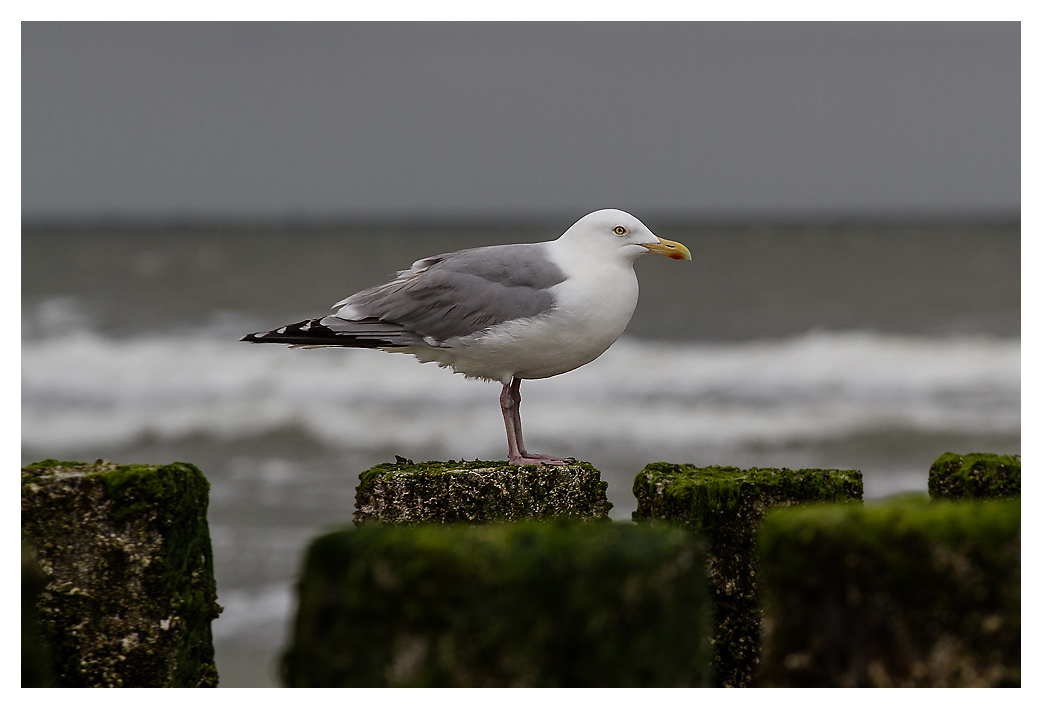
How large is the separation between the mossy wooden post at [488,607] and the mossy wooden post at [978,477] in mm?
1850

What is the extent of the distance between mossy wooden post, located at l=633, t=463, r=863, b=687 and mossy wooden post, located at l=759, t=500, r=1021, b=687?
47.8 inches

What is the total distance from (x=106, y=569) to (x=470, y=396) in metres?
11.9

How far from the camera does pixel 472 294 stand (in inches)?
191

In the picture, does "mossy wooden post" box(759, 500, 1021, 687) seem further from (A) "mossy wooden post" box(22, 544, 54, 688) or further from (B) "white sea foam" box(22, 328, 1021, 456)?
(B) "white sea foam" box(22, 328, 1021, 456)

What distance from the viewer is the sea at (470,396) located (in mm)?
12562

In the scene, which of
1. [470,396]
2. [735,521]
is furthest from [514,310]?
[470,396]

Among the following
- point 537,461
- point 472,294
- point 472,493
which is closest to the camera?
point 472,493

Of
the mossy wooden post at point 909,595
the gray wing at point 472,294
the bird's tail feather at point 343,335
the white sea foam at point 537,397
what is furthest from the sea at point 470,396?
the mossy wooden post at point 909,595

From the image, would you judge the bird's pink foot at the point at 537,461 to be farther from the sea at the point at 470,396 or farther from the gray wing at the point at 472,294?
the sea at the point at 470,396

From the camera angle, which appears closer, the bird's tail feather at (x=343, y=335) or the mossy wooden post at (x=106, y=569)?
the mossy wooden post at (x=106, y=569)

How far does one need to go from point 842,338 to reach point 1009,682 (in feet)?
57.5

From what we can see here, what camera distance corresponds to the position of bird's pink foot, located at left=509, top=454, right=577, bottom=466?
4434 millimetres

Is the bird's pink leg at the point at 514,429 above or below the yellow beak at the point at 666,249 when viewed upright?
below

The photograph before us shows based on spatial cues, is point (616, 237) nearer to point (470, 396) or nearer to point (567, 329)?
point (567, 329)
